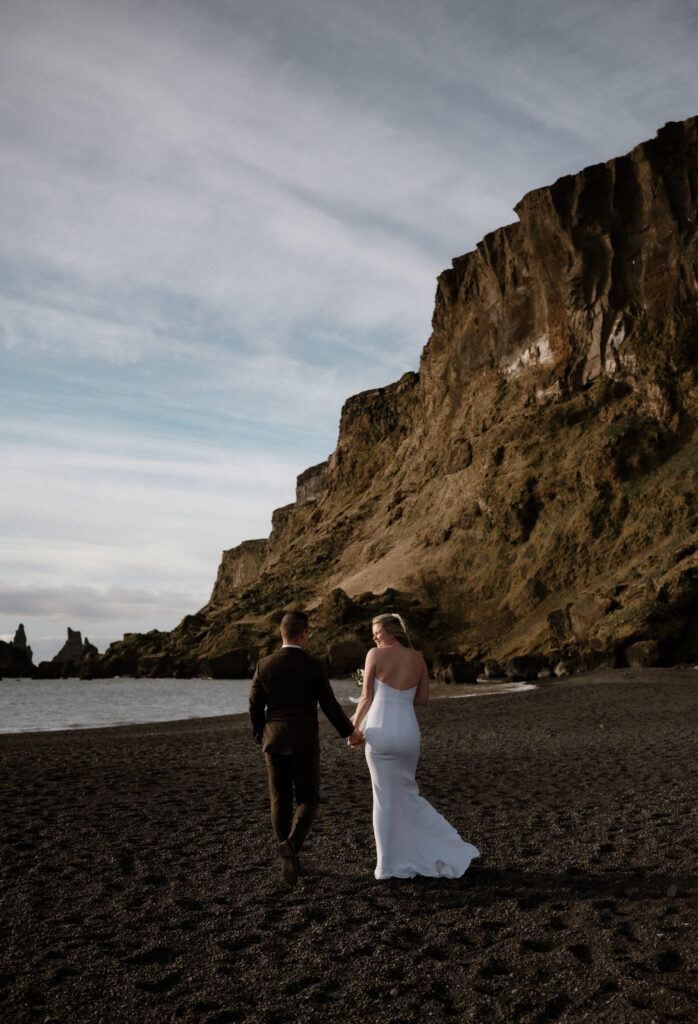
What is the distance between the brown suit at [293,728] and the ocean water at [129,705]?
21.7 m

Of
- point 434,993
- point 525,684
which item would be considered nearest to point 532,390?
point 525,684

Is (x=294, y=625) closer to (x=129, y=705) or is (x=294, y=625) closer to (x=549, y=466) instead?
(x=129, y=705)

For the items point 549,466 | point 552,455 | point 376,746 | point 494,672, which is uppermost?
point 552,455

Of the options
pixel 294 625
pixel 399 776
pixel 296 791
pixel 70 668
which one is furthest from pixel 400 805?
pixel 70 668

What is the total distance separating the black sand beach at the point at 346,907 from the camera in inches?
169

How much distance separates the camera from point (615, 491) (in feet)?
195

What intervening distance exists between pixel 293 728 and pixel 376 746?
71cm

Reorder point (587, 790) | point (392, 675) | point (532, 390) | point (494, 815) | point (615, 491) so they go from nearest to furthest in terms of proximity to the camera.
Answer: point (392, 675), point (494, 815), point (587, 790), point (615, 491), point (532, 390)

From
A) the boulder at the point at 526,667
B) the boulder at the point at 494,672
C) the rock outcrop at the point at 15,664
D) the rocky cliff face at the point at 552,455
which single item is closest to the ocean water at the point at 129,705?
the boulder at the point at 526,667

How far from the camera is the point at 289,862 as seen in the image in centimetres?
635

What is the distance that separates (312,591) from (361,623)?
68.3 feet

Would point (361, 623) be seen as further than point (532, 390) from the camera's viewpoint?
No

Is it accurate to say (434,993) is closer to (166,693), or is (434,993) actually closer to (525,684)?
(525,684)

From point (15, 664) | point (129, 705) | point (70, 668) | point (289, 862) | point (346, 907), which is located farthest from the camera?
point (15, 664)
